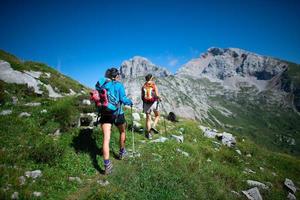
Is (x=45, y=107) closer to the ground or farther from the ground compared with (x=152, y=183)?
farther from the ground

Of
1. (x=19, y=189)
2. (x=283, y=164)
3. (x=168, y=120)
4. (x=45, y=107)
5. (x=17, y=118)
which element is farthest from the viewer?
(x=168, y=120)

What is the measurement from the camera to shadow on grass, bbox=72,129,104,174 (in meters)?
10.6

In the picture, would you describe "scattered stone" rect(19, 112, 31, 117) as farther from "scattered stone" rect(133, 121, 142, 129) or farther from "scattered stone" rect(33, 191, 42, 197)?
"scattered stone" rect(33, 191, 42, 197)

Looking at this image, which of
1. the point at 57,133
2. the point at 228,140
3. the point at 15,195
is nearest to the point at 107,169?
the point at 15,195

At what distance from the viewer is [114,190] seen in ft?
26.1

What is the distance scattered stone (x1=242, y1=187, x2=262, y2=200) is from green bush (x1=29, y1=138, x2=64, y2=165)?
8030 mm

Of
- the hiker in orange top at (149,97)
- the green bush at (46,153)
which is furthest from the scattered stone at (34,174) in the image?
the hiker in orange top at (149,97)

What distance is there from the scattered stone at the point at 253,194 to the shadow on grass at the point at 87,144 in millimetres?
6491

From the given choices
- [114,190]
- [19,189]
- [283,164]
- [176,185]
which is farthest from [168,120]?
[19,189]

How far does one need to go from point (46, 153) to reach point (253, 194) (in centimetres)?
885

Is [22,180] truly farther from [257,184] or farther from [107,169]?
[257,184]

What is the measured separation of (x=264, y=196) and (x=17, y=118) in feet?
41.0

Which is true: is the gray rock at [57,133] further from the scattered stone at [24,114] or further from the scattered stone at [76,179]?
the scattered stone at [76,179]

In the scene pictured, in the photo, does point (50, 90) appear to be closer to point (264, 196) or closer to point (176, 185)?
→ point (176, 185)
